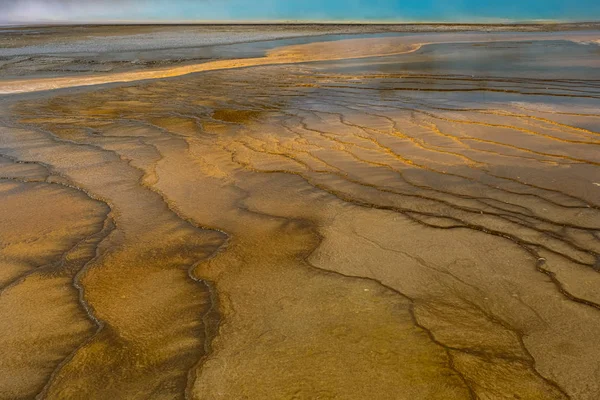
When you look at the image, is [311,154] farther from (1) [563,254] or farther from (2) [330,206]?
(1) [563,254]

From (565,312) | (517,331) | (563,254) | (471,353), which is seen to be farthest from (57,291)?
(563,254)

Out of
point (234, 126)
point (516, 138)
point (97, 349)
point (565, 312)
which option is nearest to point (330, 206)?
point (565, 312)

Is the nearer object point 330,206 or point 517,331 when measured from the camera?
point 517,331

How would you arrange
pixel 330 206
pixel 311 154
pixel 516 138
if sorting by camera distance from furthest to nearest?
1. pixel 516 138
2. pixel 311 154
3. pixel 330 206

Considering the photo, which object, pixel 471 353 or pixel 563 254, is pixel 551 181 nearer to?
pixel 563 254

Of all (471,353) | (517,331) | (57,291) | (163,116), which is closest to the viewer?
(471,353)

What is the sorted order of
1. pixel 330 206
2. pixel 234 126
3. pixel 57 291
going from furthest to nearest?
pixel 234 126 < pixel 330 206 < pixel 57 291
